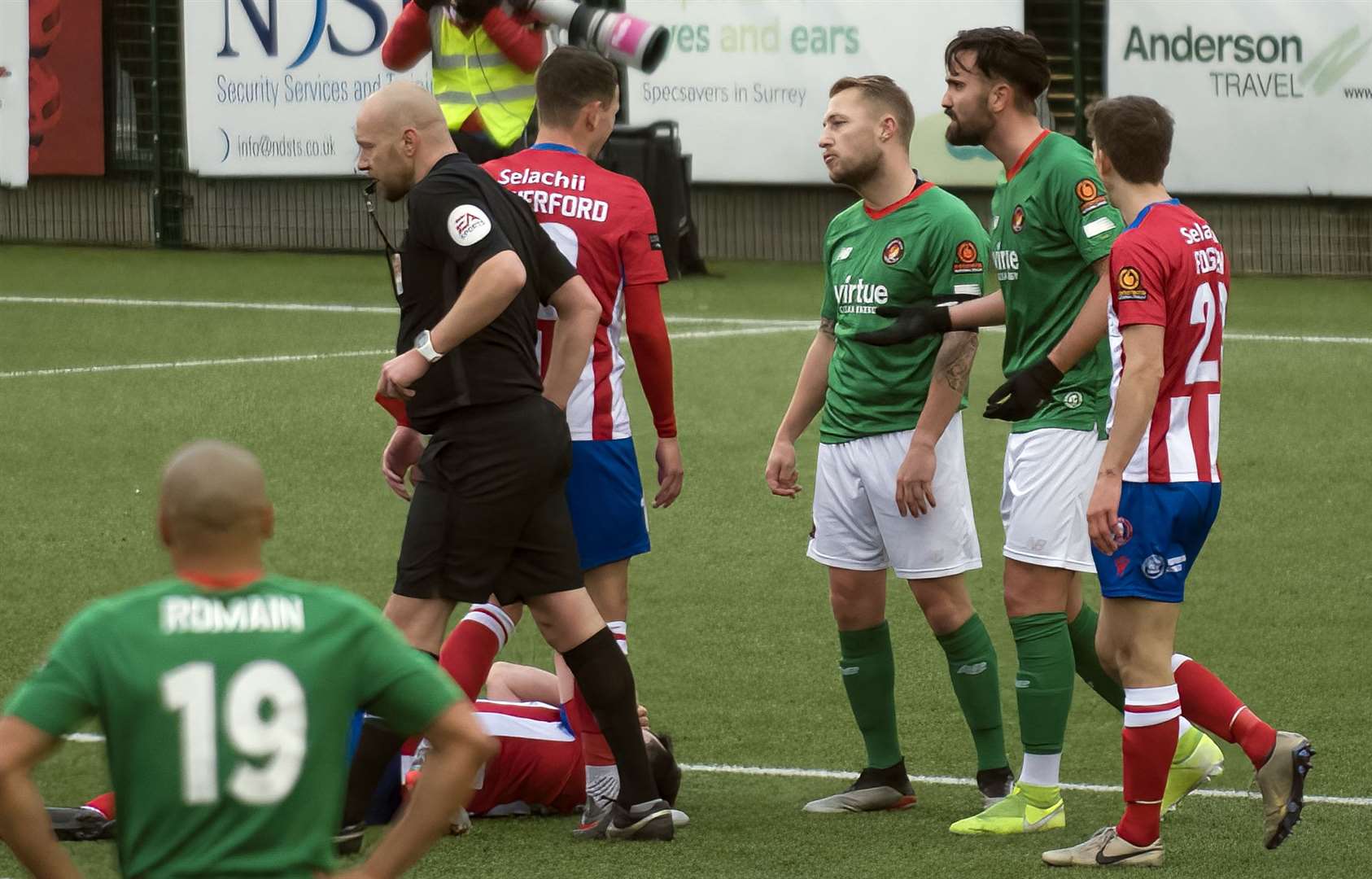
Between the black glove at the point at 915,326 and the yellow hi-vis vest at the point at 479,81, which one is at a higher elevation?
the yellow hi-vis vest at the point at 479,81

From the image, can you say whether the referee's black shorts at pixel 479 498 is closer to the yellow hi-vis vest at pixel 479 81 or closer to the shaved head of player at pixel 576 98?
the shaved head of player at pixel 576 98

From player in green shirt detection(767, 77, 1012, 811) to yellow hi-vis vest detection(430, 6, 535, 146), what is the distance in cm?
384

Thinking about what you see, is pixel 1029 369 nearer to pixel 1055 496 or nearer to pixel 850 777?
pixel 1055 496

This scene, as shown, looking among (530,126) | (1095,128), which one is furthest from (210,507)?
(530,126)

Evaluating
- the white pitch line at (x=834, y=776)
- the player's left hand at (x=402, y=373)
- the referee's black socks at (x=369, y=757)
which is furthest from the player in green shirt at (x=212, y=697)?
the white pitch line at (x=834, y=776)

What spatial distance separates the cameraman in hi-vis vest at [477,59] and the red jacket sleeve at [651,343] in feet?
9.75

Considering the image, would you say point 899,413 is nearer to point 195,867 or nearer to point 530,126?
point 195,867

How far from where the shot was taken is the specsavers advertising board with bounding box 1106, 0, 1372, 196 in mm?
17156

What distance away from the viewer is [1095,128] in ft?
→ 16.2

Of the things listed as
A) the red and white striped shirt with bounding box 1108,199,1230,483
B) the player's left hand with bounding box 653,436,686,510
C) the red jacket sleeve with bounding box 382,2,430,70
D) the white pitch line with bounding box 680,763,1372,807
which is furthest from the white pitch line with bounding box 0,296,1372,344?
the red and white striped shirt with bounding box 1108,199,1230,483

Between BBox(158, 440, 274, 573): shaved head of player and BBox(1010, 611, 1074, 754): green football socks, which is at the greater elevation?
BBox(158, 440, 274, 573): shaved head of player

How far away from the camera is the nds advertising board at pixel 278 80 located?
19719mm

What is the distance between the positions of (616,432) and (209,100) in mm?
15587

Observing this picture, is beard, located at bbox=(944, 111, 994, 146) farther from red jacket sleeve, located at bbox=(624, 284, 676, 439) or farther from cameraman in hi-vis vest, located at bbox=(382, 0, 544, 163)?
cameraman in hi-vis vest, located at bbox=(382, 0, 544, 163)
